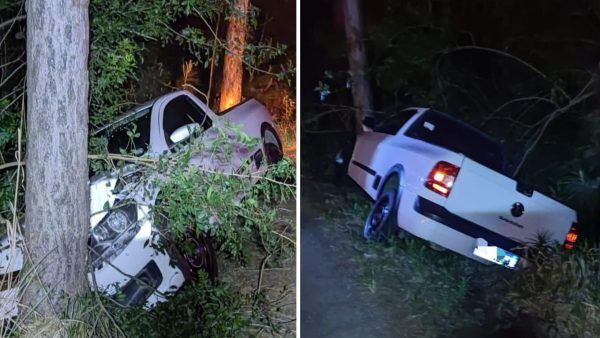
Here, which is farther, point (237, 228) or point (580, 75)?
point (237, 228)

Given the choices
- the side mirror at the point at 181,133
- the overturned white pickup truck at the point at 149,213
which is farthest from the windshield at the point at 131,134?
the side mirror at the point at 181,133

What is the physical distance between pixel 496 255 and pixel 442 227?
0.76ft

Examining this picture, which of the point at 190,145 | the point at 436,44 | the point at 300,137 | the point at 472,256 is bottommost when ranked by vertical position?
the point at 472,256

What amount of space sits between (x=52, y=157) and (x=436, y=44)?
174 centimetres

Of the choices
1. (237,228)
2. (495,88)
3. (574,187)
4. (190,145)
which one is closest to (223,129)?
(190,145)

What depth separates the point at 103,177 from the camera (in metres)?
2.88

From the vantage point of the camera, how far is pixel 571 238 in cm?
229

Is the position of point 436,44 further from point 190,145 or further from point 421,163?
point 190,145

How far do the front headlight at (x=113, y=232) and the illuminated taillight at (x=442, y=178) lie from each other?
1349 millimetres

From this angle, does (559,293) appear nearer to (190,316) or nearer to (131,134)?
(190,316)

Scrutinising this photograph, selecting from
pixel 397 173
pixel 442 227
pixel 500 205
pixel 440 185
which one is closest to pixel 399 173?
pixel 397 173

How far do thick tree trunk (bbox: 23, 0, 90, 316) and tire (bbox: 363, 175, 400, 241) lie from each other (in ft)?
4.53

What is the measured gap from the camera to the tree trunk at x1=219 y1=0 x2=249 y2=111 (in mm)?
2797

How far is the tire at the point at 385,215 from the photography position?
217 centimetres
